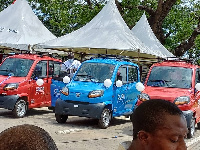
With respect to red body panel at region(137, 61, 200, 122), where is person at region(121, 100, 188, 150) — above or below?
above

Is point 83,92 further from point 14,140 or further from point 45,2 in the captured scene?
point 45,2

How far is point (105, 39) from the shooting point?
50.4 feet

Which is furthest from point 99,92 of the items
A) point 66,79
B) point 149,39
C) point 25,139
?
point 25,139

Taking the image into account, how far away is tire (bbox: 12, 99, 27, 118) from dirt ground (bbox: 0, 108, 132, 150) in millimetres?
171

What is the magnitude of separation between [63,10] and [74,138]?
66.4 ft

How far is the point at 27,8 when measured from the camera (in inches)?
899

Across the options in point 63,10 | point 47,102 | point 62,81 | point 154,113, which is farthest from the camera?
point 63,10

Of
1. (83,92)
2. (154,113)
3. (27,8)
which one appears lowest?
(83,92)

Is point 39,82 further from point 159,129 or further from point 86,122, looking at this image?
point 159,129

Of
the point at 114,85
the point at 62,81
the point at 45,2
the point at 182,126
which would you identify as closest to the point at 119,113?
the point at 114,85

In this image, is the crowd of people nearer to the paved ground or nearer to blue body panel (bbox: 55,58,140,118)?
the paved ground

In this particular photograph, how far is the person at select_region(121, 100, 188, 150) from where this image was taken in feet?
6.85

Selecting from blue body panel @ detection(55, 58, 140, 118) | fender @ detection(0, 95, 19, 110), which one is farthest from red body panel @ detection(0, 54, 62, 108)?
blue body panel @ detection(55, 58, 140, 118)

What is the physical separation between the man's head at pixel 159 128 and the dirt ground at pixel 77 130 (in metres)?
5.24
